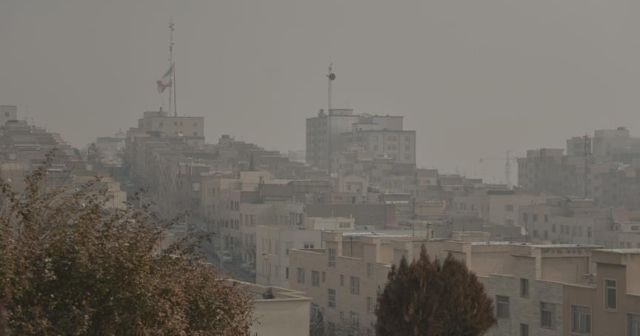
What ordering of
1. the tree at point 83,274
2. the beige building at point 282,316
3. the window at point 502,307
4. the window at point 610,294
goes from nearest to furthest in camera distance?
the tree at point 83,274 < the beige building at point 282,316 < the window at point 610,294 < the window at point 502,307

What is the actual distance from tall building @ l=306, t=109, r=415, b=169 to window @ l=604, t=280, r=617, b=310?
146m

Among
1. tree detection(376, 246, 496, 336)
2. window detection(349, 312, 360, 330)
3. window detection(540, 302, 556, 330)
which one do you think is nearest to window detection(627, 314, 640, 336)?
tree detection(376, 246, 496, 336)

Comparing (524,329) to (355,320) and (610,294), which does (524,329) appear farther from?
(355,320)

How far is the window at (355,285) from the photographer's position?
41969mm

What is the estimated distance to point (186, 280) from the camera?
18734 mm

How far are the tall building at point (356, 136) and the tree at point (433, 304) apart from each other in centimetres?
14736

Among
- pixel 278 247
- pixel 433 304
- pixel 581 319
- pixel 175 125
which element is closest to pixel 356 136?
pixel 175 125

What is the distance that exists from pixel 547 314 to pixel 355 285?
1002cm

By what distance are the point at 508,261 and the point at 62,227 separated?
2130cm

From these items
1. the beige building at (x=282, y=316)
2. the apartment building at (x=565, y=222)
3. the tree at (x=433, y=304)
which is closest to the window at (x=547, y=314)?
the tree at (x=433, y=304)

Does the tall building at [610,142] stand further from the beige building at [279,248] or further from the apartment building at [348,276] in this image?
the apartment building at [348,276]

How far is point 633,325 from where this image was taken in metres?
29.2

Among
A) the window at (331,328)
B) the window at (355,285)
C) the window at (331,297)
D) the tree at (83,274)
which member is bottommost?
the window at (331,328)

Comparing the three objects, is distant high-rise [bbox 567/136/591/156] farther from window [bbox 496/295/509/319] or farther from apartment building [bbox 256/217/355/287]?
window [bbox 496/295/509/319]
